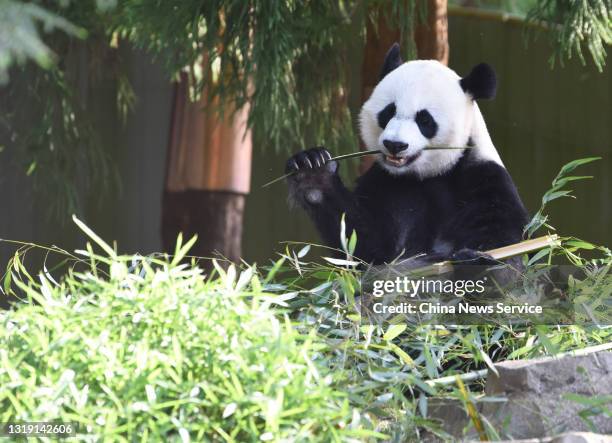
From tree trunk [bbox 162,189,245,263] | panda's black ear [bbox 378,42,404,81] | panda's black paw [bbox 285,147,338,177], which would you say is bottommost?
tree trunk [bbox 162,189,245,263]

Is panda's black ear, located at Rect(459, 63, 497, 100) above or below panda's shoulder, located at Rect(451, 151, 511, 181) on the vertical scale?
above

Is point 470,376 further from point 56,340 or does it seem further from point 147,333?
point 56,340

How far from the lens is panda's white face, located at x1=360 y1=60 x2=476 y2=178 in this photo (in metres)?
3.13

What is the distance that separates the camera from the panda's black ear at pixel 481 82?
10.4 feet

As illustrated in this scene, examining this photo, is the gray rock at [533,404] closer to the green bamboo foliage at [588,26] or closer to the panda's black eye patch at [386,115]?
the panda's black eye patch at [386,115]

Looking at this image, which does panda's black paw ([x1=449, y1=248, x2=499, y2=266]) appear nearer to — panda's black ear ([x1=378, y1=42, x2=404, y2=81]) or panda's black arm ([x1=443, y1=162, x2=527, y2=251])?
panda's black arm ([x1=443, y1=162, x2=527, y2=251])

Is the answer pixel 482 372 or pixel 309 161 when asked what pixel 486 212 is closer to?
pixel 309 161

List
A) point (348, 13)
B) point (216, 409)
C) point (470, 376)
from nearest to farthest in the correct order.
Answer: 1. point (216, 409)
2. point (470, 376)
3. point (348, 13)

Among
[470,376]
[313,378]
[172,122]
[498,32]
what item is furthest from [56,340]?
[498,32]

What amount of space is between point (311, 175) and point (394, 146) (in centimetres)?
27

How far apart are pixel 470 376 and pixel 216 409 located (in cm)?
70

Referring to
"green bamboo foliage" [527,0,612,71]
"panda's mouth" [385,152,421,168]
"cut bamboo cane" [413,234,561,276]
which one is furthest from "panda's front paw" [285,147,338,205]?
"green bamboo foliage" [527,0,612,71]

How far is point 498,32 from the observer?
6645mm

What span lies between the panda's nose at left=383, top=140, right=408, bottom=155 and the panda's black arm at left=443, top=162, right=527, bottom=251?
264 mm
